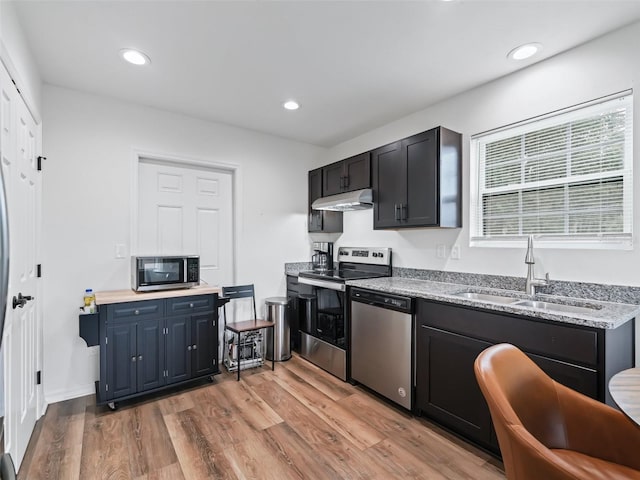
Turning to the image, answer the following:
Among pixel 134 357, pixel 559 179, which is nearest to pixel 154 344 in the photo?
pixel 134 357

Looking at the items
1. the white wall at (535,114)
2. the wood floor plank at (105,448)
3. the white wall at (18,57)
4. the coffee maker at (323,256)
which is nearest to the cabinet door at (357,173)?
the white wall at (535,114)

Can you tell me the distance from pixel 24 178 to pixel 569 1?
3.28m

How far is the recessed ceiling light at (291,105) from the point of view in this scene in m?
2.96

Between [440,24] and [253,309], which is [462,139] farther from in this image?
[253,309]

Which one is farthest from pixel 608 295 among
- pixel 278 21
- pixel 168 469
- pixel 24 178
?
pixel 24 178

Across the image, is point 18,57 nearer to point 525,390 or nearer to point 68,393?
point 68,393

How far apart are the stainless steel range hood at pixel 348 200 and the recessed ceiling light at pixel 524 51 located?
4.89 ft

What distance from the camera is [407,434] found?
2.16 metres

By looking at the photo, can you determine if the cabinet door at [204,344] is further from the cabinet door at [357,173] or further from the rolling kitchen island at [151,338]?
the cabinet door at [357,173]

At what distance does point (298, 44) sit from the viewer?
6.88ft

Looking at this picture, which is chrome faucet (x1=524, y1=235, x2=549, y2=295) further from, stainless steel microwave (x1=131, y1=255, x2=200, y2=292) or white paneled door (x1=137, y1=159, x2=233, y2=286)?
white paneled door (x1=137, y1=159, x2=233, y2=286)

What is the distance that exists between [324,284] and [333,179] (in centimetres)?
125

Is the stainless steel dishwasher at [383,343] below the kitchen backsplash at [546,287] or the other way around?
below

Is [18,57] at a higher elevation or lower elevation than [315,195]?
higher
